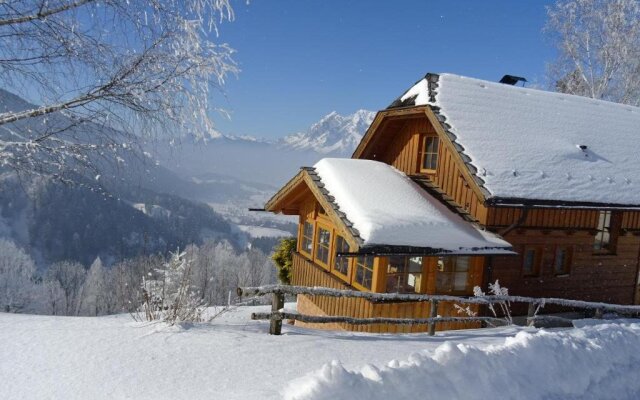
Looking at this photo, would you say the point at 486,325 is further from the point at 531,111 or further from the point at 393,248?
the point at 531,111

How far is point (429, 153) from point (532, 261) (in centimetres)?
404

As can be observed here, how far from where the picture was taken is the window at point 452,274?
10.2 metres

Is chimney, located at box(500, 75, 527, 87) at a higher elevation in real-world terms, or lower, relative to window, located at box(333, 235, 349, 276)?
higher

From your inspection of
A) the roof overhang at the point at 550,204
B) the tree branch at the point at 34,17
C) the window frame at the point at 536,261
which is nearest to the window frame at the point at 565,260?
the window frame at the point at 536,261

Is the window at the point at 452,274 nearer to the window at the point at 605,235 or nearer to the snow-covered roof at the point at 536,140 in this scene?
the snow-covered roof at the point at 536,140

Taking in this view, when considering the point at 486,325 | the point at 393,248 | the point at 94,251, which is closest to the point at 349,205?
the point at 393,248

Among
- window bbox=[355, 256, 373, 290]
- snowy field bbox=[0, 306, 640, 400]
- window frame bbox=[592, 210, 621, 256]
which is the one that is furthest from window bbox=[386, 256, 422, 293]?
window frame bbox=[592, 210, 621, 256]

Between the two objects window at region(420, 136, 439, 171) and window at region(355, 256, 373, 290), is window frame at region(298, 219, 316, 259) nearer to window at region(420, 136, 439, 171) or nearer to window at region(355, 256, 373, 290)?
Answer: window at region(355, 256, 373, 290)

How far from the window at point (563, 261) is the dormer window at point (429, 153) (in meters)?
4.10

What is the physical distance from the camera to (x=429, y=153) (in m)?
12.3

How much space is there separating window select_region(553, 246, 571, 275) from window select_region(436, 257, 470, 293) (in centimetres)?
288

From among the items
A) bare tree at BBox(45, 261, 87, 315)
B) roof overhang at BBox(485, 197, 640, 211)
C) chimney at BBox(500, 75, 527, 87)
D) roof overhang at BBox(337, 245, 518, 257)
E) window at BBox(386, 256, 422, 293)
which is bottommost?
bare tree at BBox(45, 261, 87, 315)

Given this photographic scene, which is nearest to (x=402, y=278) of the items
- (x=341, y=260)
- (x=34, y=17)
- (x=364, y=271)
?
(x=364, y=271)

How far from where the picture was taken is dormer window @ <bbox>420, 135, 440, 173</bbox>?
12.1 metres
